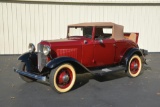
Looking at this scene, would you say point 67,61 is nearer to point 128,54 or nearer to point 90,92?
point 90,92

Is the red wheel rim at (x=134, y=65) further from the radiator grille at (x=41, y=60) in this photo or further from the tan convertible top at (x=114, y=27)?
the radiator grille at (x=41, y=60)

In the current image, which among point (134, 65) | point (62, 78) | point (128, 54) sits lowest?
point (62, 78)

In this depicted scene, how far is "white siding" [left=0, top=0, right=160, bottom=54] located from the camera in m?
10.7

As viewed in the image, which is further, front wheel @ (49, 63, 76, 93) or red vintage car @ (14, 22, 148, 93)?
red vintage car @ (14, 22, 148, 93)

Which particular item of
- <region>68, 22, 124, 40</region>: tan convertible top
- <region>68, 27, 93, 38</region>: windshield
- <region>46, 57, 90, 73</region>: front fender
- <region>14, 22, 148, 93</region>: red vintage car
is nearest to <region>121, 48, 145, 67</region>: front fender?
<region>14, 22, 148, 93</region>: red vintage car

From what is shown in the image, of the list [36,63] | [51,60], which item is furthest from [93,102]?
[36,63]

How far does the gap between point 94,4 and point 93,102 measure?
7.25 meters

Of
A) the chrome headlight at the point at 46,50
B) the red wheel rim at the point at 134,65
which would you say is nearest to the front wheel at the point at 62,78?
the chrome headlight at the point at 46,50

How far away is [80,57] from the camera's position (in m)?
6.09

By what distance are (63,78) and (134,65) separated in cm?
265

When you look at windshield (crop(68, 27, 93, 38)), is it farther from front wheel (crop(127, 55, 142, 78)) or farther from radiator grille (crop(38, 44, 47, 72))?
front wheel (crop(127, 55, 142, 78))

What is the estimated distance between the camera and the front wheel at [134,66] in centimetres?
700

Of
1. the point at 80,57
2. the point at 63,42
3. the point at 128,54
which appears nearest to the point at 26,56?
the point at 63,42

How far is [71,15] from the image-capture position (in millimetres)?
11109
